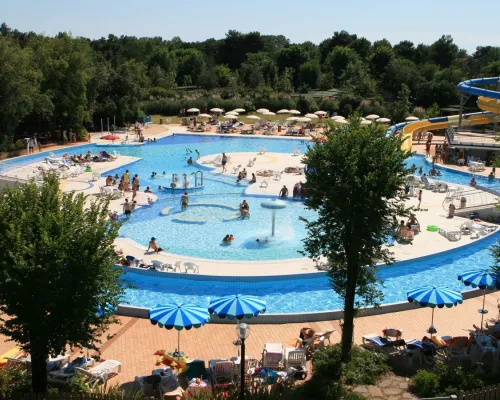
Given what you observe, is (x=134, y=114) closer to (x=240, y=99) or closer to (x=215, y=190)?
(x=240, y=99)

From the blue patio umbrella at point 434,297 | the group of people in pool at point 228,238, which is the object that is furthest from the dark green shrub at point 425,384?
the group of people in pool at point 228,238

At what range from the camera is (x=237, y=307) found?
12.7m

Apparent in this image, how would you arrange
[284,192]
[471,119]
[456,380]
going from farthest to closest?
1. [471,119]
2. [284,192]
3. [456,380]

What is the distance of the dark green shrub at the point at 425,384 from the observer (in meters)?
10.9

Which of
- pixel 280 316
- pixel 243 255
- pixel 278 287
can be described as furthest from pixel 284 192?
pixel 280 316

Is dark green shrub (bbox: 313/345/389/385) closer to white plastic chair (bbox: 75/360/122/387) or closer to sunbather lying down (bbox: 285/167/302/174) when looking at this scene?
white plastic chair (bbox: 75/360/122/387)

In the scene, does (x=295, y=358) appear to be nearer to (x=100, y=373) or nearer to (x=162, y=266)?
(x=100, y=373)

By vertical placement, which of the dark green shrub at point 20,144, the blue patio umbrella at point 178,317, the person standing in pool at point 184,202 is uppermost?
the dark green shrub at point 20,144

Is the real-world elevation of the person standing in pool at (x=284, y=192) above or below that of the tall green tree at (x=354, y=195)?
below

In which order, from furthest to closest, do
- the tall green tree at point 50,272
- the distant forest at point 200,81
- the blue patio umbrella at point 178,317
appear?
the distant forest at point 200,81, the blue patio umbrella at point 178,317, the tall green tree at point 50,272

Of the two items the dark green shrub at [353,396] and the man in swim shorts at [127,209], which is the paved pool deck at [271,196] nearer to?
the man in swim shorts at [127,209]

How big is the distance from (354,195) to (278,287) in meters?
7.23

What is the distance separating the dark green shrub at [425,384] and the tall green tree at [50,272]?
6.12 meters

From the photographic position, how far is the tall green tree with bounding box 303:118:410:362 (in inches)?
453
